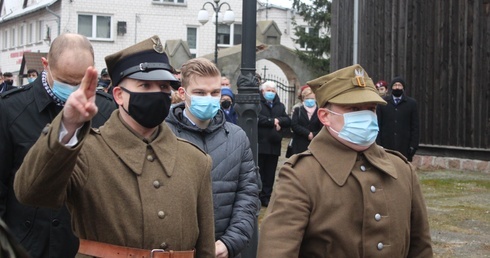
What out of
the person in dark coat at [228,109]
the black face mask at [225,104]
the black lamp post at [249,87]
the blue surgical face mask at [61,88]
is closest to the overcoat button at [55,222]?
the blue surgical face mask at [61,88]

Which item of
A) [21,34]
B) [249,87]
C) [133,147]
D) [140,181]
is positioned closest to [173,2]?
[21,34]

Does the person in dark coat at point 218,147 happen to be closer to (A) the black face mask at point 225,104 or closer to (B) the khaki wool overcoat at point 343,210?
(B) the khaki wool overcoat at point 343,210

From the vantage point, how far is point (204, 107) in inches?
212

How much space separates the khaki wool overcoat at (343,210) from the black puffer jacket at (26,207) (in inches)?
45.2

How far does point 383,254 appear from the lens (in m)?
4.15

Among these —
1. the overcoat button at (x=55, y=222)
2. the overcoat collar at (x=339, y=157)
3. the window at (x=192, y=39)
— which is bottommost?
the overcoat button at (x=55, y=222)

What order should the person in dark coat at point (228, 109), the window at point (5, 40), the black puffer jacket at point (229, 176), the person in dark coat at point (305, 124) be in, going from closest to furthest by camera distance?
the black puffer jacket at point (229, 176), the person in dark coat at point (228, 109), the person in dark coat at point (305, 124), the window at point (5, 40)

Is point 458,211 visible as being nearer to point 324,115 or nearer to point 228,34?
point 324,115

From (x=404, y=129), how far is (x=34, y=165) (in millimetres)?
11987

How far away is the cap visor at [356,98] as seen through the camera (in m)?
4.34

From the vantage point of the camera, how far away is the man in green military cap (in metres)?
4.12

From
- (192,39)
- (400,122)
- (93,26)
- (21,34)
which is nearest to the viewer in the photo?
(400,122)

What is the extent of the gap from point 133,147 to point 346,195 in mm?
1070

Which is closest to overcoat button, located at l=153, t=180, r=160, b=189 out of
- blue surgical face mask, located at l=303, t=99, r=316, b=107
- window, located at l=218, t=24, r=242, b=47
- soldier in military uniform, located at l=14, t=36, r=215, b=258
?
soldier in military uniform, located at l=14, t=36, r=215, b=258
